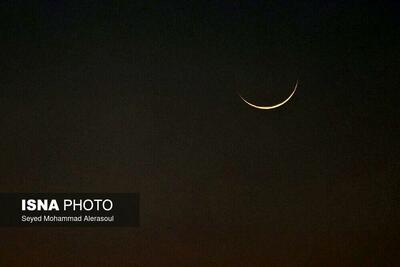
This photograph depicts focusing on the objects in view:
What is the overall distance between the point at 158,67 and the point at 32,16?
2.39 ft

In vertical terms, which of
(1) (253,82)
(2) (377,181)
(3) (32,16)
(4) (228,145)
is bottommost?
(2) (377,181)

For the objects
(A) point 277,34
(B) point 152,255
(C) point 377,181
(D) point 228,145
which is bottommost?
(B) point 152,255

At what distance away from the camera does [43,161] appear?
9.88 feet

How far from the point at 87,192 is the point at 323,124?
1324 mm

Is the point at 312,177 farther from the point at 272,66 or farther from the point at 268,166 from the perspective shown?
the point at 272,66

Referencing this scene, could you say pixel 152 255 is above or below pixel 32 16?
below

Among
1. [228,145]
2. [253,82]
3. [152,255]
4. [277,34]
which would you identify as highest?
[277,34]

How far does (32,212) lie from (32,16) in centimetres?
105

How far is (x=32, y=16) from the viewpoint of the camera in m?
3.01

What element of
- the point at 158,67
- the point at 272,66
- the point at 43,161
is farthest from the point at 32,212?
the point at 272,66

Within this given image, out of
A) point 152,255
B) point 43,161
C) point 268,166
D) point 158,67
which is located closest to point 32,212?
point 43,161

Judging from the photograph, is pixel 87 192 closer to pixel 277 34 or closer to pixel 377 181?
pixel 277 34

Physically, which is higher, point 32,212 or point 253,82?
point 253,82

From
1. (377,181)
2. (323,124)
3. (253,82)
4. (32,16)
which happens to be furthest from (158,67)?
(377,181)
